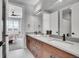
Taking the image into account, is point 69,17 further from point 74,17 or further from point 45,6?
point 45,6

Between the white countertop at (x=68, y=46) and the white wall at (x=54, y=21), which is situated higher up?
the white wall at (x=54, y=21)

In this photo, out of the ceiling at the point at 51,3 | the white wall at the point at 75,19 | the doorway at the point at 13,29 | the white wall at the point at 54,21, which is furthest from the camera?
the doorway at the point at 13,29

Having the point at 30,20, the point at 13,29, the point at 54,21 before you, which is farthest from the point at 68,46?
the point at 13,29

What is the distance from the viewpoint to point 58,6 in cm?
279

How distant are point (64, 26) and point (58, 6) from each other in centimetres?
81

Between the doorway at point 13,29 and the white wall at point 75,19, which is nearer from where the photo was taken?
the white wall at point 75,19

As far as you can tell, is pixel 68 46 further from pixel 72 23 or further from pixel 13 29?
pixel 13 29

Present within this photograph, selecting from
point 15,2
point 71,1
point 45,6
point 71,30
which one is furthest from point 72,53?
point 15,2

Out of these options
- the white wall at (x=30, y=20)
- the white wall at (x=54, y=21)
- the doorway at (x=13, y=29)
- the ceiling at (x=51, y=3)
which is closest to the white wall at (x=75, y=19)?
the ceiling at (x=51, y=3)

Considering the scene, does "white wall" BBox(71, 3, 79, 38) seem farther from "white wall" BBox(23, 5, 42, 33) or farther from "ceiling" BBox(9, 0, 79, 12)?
"white wall" BBox(23, 5, 42, 33)

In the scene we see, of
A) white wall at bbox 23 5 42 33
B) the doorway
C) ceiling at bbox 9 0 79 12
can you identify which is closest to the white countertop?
ceiling at bbox 9 0 79 12

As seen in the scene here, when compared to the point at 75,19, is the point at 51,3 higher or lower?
higher

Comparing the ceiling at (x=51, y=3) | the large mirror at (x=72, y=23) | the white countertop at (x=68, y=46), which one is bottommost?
the white countertop at (x=68, y=46)

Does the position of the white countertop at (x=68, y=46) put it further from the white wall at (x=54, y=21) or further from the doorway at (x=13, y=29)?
the doorway at (x=13, y=29)
